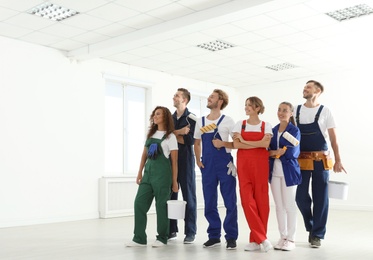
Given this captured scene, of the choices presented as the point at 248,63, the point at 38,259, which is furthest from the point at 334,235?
the point at 248,63

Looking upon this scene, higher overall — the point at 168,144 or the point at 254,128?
the point at 254,128

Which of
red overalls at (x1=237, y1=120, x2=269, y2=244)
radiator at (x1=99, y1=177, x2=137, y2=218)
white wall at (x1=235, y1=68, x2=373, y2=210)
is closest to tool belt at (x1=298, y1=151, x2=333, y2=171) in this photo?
red overalls at (x1=237, y1=120, x2=269, y2=244)

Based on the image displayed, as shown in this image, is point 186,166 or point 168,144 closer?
point 168,144

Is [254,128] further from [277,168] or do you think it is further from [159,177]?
[159,177]

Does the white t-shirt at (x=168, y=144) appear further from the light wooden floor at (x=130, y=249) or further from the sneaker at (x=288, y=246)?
the sneaker at (x=288, y=246)

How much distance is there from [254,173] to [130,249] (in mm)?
1329

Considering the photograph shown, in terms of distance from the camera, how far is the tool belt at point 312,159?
14.0 feet

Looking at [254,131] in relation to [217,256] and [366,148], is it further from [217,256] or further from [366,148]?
[366,148]

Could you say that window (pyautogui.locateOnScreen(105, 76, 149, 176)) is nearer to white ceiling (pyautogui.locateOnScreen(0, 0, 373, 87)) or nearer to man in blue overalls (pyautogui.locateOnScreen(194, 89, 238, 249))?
white ceiling (pyautogui.locateOnScreen(0, 0, 373, 87))

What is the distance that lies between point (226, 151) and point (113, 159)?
4.33 meters

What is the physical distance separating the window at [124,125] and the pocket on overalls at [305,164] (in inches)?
170

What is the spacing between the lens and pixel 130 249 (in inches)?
165

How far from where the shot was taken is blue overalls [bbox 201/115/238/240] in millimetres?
4109

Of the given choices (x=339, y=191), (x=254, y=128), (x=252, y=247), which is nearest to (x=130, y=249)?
(x=252, y=247)
